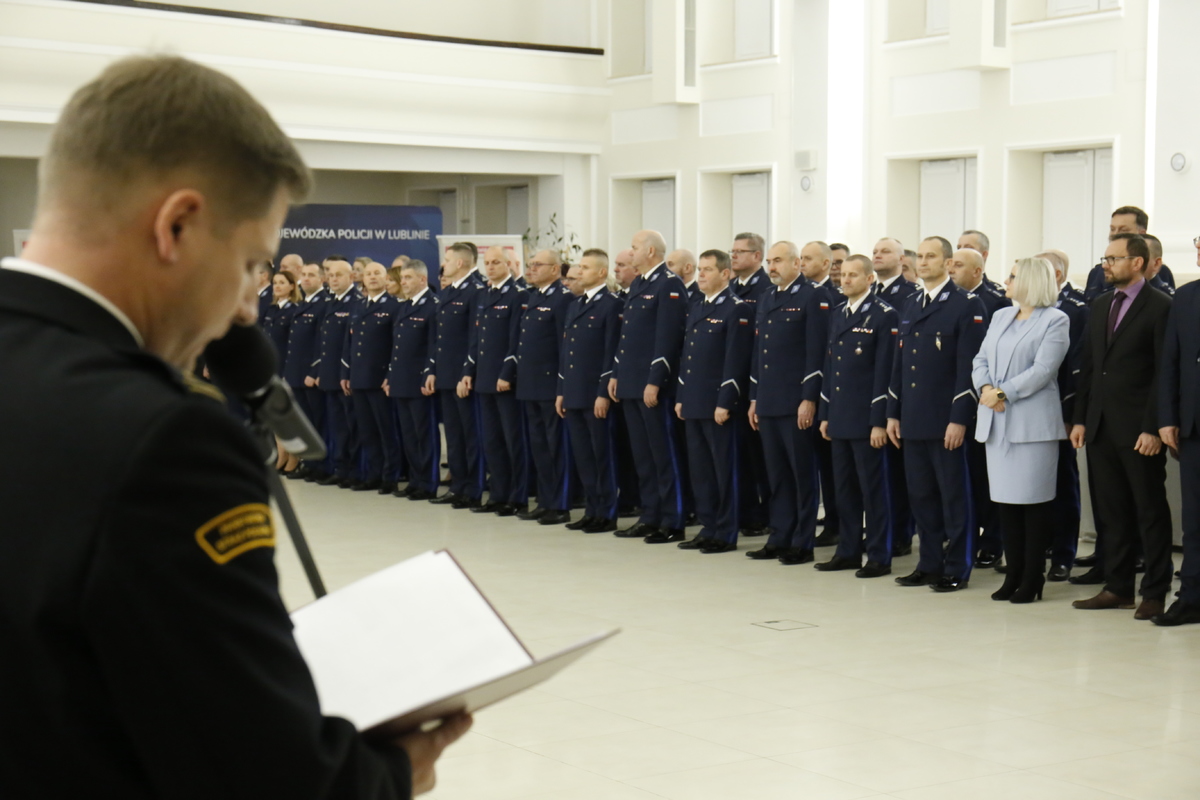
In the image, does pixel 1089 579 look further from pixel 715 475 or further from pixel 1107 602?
pixel 715 475

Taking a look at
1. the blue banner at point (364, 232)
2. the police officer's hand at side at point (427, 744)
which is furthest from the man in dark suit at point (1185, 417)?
the blue banner at point (364, 232)

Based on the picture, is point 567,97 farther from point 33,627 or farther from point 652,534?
point 33,627

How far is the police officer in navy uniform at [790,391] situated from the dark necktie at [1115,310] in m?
1.57

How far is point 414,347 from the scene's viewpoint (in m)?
9.92

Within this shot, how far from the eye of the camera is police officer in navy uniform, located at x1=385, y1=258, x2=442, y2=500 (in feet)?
32.6

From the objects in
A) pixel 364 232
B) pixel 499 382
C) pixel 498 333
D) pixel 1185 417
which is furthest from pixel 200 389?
pixel 364 232

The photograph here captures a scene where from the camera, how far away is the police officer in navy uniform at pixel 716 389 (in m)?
7.70

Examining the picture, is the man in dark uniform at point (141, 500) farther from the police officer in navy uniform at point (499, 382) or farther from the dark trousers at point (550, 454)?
the police officer in navy uniform at point (499, 382)

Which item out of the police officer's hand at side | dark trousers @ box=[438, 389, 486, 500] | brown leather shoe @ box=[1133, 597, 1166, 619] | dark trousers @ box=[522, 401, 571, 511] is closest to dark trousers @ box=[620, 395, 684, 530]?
dark trousers @ box=[522, 401, 571, 511]

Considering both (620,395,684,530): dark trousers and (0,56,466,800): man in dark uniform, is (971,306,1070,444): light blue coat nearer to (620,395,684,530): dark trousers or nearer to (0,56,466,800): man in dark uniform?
(620,395,684,530): dark trousers

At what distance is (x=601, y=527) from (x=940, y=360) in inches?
104

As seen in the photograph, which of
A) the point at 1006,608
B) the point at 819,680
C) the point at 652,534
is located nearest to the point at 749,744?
the point at 819,680

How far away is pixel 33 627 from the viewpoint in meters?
0.91

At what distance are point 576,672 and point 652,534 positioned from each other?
3.15 m
